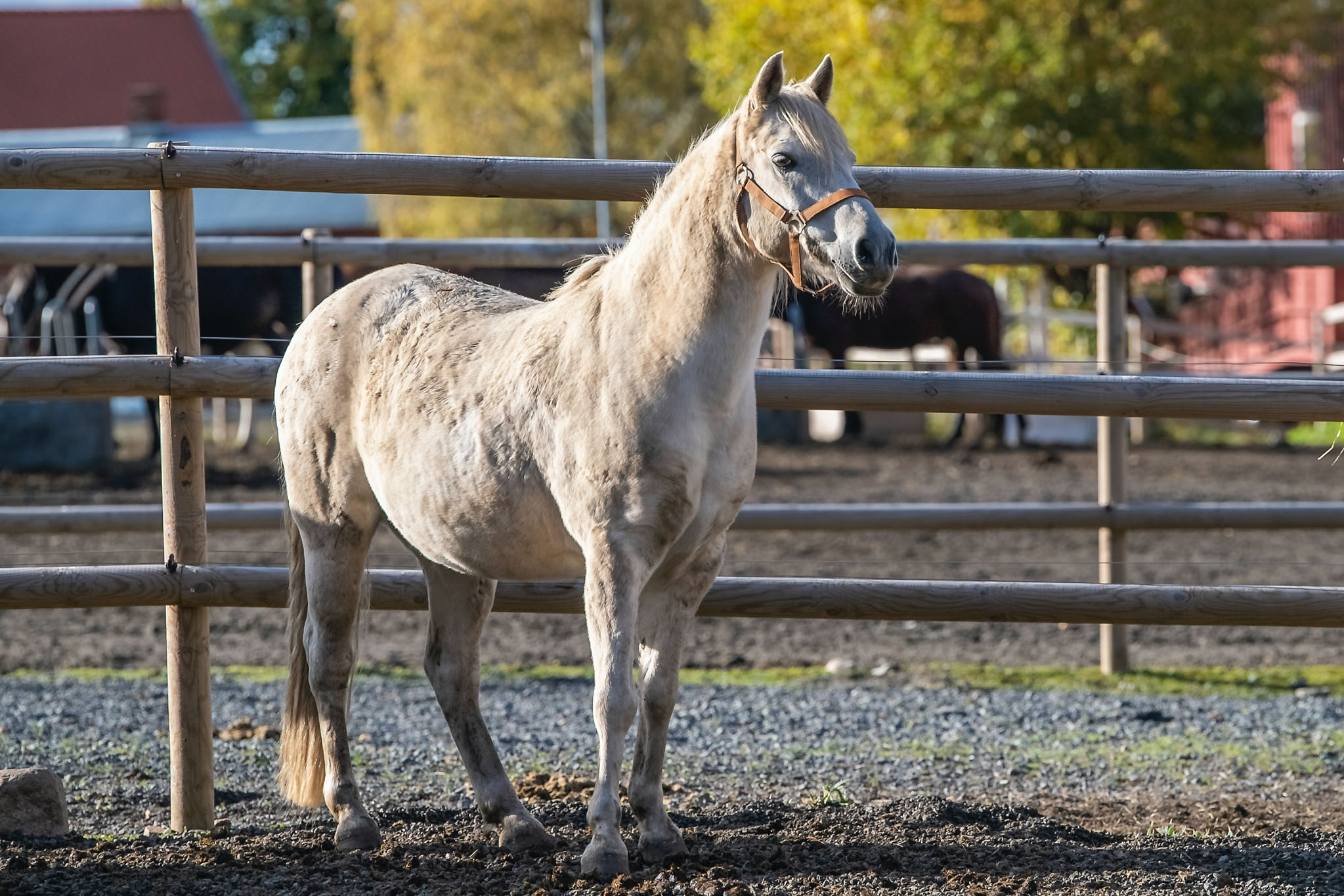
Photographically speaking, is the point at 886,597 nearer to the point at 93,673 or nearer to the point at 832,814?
the point at 832,814

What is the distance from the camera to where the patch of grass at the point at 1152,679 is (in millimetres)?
5699

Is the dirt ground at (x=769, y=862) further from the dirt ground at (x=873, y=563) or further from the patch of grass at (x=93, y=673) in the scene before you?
the dirt ground at (x=873, y=563)

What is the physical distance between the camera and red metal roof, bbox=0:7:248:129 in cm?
3988

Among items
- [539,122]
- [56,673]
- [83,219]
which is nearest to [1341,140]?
[539,122]

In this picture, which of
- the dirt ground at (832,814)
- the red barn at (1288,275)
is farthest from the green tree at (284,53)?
the dirt ground at (832,814)

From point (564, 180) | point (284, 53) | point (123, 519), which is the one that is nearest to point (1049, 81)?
point (123, 519)

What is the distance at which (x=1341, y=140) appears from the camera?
2214 cm

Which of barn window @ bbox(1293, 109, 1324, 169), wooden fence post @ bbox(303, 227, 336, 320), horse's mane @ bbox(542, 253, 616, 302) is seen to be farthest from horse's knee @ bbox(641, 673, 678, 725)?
barn window @ bbox(1293, 109, 1324, 169)

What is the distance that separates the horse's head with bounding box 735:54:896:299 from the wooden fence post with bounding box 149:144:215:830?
70.3 inches

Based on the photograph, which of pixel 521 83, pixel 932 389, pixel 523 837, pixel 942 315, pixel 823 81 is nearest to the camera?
pixel 823 81

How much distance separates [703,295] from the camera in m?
3.10

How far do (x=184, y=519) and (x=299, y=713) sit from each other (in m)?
0.67

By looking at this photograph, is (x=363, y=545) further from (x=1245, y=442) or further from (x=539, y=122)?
(x=539, y=122)

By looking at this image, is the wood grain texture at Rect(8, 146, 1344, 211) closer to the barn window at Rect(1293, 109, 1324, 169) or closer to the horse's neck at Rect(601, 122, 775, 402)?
the horse's neck at Rect(601, 122, 775, 402)
